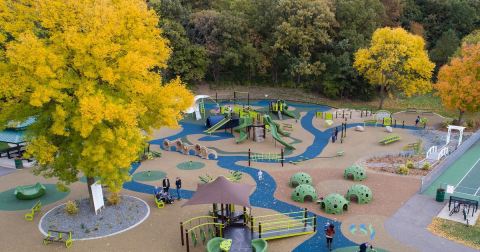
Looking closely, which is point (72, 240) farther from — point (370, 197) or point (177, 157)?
point (370, 197)

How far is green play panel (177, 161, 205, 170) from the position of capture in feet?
89.6

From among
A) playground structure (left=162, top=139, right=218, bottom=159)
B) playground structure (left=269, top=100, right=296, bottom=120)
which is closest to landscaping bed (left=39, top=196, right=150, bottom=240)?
playground structure (left=162, top=139, right=218, bottom=159)

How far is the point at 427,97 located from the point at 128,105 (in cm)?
4640

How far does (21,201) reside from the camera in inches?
875

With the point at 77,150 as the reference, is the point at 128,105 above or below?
above

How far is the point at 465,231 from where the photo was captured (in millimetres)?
17984

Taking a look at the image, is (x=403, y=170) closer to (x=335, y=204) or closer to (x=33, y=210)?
(x=335, y=204)

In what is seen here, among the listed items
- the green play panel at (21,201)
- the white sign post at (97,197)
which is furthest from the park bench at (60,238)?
the green play panel at (21,201)

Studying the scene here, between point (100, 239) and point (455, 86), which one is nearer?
point (100, 239)

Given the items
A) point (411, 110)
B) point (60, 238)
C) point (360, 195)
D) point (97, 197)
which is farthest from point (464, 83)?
point (60, 238)

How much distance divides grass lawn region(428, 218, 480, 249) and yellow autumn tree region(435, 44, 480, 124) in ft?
63.0

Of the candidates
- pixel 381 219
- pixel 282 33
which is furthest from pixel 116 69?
pixel 282 33

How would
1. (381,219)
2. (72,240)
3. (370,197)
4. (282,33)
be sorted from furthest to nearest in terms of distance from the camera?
(282,33) → (370,197) → (381,219) → (72,240)

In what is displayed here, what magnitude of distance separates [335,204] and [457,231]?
5.40 meters
